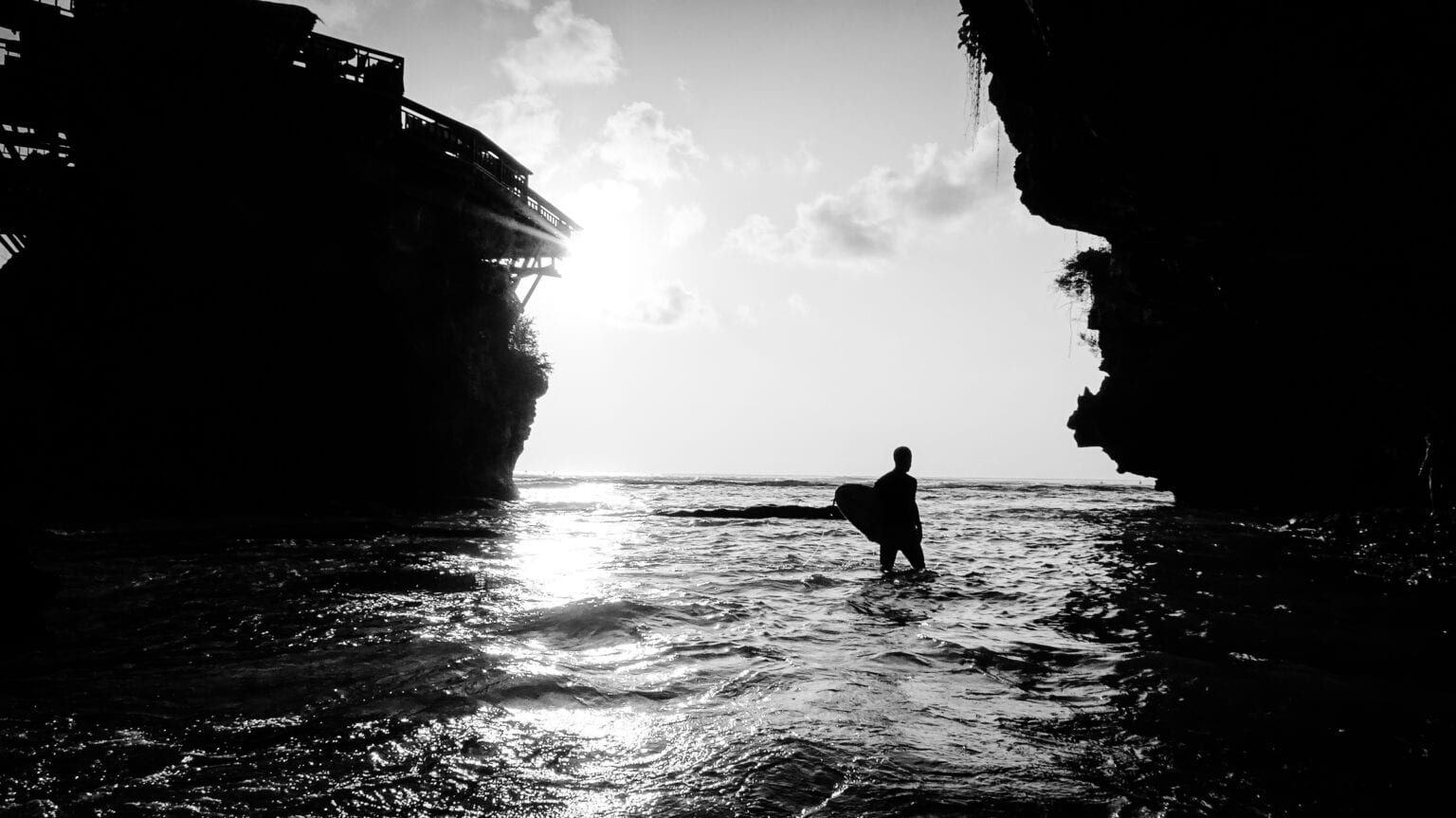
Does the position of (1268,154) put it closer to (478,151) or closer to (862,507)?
(862,507)

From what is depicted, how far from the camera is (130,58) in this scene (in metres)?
20.2

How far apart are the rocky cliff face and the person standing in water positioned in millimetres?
4713

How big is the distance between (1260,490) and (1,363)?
3944cm

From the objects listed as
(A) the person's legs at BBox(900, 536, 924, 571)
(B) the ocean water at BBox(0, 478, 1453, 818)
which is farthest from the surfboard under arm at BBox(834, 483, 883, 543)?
(B) the ocean water at BBox(0, 478, 1453, 818)

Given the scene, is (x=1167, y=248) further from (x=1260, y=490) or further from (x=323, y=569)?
(x=1260, y=490)

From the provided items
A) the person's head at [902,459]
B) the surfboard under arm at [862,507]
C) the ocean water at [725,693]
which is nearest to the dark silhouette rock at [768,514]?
the surfboard under arm at [862,507]

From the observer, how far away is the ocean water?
2.98 meters

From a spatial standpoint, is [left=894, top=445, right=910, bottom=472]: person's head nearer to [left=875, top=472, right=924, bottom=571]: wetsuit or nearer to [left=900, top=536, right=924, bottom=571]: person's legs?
[left=875, top=472, right=924, bottom=571]: wetsuit

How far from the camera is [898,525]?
10.6m

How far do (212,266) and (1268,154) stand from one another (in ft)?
84.4

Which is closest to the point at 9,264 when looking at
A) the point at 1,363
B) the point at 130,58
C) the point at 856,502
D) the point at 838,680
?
the point at 1,363

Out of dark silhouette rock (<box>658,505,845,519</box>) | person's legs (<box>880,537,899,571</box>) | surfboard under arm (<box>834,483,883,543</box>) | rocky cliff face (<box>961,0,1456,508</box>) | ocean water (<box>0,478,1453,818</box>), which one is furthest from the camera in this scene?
dark silhouette rock (<box>658,505,845,519</box>)

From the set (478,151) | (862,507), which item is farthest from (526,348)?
(862,507)

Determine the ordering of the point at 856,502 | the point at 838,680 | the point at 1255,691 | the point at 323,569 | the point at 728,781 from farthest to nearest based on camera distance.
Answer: the point at 856,502 → the point at 323,569 → the point at 838,680 → the point at 1255,691 → the point at 728,781
